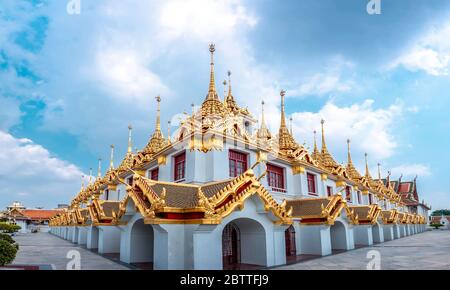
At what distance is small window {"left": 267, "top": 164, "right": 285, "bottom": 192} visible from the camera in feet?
70.7

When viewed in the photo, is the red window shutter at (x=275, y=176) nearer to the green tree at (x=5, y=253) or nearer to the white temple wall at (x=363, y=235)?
the white temple wall at (x=363, y=235)

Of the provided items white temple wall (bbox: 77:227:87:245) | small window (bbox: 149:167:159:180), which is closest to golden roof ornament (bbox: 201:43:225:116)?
small window (bbox: 149:167:159:180)

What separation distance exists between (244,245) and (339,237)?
10380mm

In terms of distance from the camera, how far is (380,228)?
31.1 metres

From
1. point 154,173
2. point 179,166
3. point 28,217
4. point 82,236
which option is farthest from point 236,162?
point 28,217

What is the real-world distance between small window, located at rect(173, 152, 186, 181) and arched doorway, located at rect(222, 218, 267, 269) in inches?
170

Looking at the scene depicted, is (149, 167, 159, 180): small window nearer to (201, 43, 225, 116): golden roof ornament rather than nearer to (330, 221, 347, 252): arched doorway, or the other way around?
(201, 43, 225, 116): golden roof ornament

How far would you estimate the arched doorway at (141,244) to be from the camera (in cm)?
1677

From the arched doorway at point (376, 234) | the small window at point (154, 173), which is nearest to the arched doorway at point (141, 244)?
the small window at point (154, 173)

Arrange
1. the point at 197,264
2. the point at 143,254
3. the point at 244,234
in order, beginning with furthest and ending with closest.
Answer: the point at 143,254 < the point at 244,234 < the point at 197,264

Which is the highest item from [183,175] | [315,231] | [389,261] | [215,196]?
[183,175]
